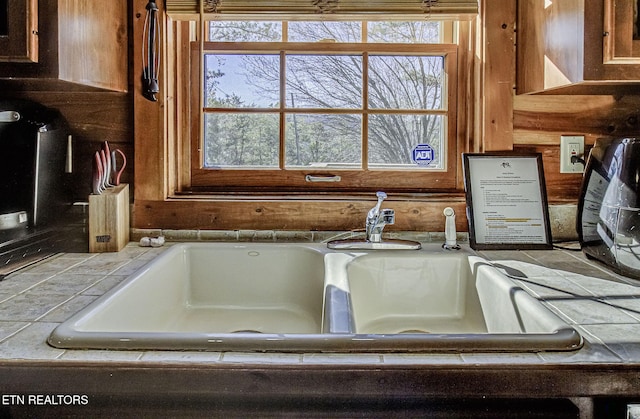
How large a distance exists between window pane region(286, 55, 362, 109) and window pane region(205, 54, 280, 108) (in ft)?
0.18

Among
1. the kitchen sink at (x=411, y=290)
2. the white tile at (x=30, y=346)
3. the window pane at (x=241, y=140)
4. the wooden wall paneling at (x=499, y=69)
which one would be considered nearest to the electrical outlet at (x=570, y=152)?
the wooden wall paneling at (x=499, y=69)

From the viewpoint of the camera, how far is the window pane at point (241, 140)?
1718 millimetres

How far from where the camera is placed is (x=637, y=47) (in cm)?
117

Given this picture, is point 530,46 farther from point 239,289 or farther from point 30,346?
point 30,346

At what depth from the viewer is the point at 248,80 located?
5.63 feet

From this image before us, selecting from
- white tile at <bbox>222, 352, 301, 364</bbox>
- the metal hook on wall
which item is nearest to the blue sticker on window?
the metal hook on wall

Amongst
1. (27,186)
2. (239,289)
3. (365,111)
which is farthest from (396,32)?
(27,186)

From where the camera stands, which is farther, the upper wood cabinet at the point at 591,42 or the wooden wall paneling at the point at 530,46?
the wooden wall paneling at the point at 530,46

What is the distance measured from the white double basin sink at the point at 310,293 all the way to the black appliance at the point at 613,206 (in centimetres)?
27

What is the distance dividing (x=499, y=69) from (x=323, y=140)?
59 cm

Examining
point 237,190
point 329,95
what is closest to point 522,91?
point 329,95

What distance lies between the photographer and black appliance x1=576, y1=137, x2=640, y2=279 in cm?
114

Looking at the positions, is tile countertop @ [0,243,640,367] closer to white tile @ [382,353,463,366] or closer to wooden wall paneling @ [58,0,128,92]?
white tile @ [382,353,463,366]

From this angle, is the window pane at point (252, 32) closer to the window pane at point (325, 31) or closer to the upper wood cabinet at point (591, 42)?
the window pane at point (325, 31)
